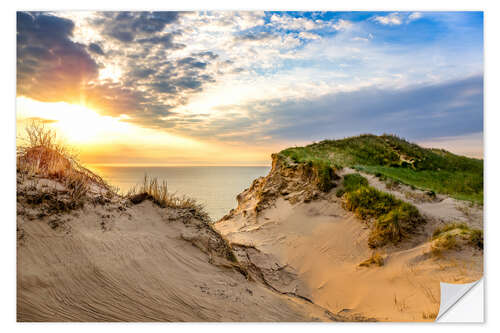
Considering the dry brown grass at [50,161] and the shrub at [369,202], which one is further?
the shrub at [369,202]

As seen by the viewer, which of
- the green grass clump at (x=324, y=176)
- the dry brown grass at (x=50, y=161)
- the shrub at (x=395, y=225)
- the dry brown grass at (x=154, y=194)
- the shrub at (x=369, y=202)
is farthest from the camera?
the green grass clump at (x=324, y=176)

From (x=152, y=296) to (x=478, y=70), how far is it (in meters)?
5.37

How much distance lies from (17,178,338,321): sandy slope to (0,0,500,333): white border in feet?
0.58

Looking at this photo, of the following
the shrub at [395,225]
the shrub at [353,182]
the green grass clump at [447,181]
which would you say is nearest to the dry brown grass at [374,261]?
the shrub at [395,225]

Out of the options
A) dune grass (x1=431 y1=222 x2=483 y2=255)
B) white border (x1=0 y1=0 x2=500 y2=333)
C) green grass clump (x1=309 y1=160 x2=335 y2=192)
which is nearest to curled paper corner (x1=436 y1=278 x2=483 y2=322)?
white border (x1=0 y1=0 x2=500 y2=333)

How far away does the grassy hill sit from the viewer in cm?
799

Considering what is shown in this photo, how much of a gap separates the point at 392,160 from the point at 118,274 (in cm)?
1076

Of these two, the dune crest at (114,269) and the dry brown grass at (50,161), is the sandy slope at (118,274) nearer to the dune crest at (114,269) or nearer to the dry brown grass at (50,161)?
the dune crest at (114,269)

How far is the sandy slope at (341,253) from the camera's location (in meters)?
3.87

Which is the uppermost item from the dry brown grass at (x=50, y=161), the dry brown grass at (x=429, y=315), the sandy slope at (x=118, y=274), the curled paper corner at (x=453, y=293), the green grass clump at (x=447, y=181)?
the dry brown grass at (x=50, y=161)

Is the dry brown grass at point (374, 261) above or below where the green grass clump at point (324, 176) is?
below
